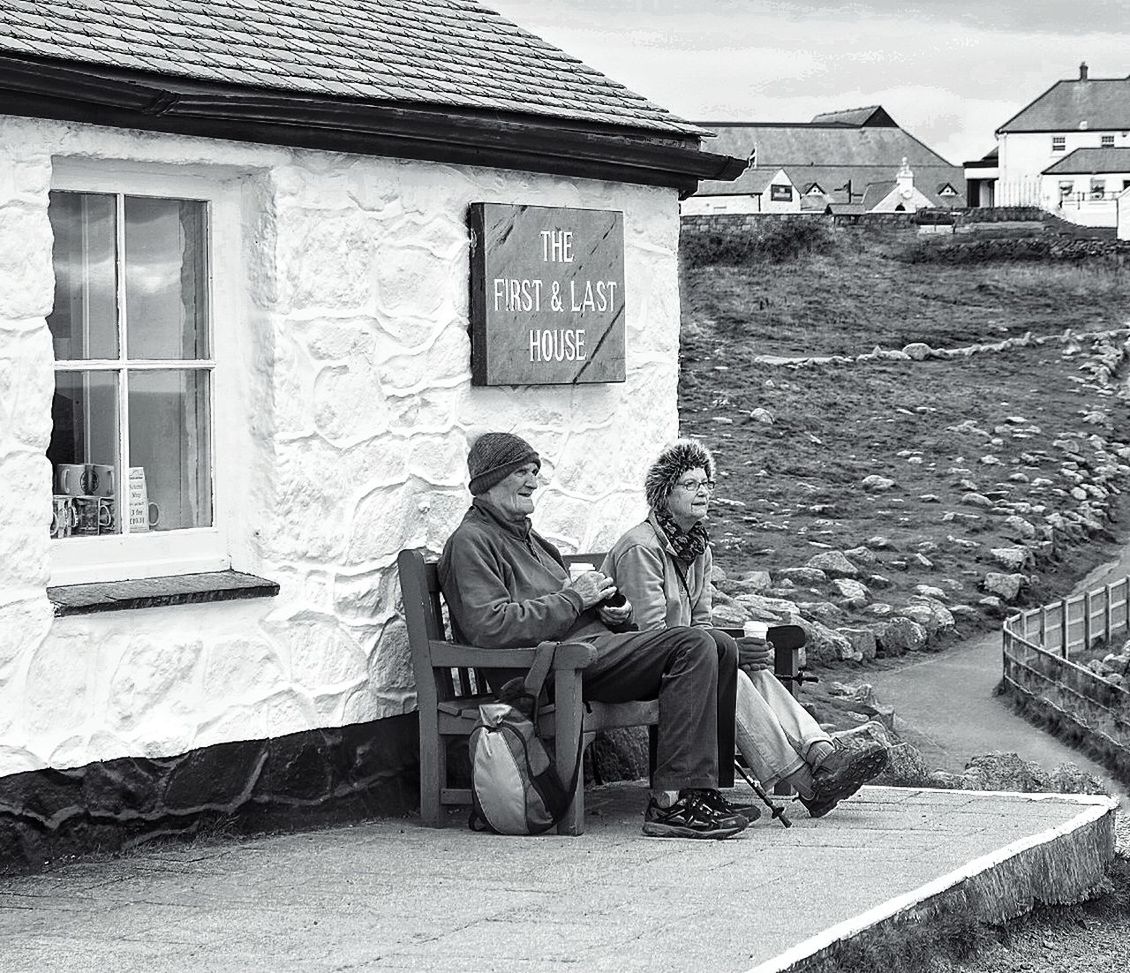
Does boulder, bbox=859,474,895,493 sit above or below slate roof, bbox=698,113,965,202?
below

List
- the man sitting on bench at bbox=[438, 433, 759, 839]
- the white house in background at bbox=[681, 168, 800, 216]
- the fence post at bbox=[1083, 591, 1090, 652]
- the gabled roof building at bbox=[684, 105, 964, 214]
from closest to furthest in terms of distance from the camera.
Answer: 1. the man sitting on bench at bbox=[438, 433, 759, 839]
2. the fence post at bbox=[1083, 591, 1090, 652]
3. the white house in background at bbox=[681, 168, 800, 216]
4. the gabled roof building at bbox=[684, 105, 964, 214]

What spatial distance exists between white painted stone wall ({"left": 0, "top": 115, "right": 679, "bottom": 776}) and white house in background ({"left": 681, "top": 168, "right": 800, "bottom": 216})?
70.2m

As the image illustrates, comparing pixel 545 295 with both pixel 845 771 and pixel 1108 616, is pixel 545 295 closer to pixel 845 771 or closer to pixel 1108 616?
pixel 845 771

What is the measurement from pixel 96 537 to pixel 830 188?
8307cm

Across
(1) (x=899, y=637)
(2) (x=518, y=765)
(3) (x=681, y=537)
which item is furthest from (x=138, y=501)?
(1) (x=899, y=637)

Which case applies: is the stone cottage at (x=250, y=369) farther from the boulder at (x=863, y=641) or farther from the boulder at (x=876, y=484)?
the boulder at (x=876, y=484)

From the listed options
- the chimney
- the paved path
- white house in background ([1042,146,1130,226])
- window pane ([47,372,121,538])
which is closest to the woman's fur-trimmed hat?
window pane ([47,372,121,538])

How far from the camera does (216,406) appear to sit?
617 centimetres

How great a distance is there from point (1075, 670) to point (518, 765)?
7.49 metres

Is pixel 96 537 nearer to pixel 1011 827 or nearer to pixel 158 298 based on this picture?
pixel 158 298

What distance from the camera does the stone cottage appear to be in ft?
18.1

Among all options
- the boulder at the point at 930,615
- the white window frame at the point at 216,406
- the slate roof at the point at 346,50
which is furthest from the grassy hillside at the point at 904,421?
the white window frame at the point at 216,406

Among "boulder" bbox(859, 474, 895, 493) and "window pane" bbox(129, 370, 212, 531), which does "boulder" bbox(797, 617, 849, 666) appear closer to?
"boulder" bbox(859, 474, 895, 493)

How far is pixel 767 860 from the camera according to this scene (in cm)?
564
